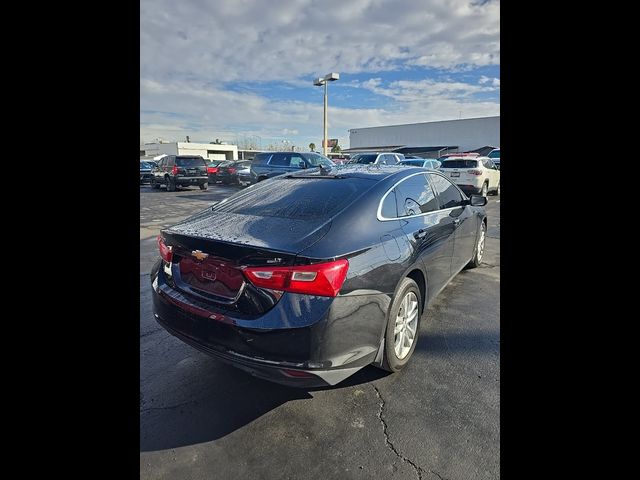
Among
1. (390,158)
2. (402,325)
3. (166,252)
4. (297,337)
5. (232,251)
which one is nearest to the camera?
(297,337)

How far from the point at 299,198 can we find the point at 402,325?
129 centimetres

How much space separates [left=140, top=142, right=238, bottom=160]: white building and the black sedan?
65.3 m

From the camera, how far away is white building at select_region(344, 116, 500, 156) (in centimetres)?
4872

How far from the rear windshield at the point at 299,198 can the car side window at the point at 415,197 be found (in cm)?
31

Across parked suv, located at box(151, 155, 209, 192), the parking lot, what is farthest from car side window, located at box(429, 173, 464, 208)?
parked suv, located at box(151, 155, 209, 192)

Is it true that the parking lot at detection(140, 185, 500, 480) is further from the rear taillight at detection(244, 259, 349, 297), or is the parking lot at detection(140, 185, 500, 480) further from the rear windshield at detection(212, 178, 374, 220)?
the rear windshield at detection(212, 178, 374, 220)

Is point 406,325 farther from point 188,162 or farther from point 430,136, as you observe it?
point 430,136

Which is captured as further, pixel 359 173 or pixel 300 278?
pixel 359 173

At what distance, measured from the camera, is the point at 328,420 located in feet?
7.51

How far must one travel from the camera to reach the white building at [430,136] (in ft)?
160

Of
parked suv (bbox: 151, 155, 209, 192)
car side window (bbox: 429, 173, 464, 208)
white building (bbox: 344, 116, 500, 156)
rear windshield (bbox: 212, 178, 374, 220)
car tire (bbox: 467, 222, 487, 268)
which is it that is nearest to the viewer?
rear windshield (bbox: 212, 178, 374, 220)

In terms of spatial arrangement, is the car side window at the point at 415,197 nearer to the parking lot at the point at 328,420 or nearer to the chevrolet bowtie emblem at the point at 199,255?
the parking lot at the point at 328,420

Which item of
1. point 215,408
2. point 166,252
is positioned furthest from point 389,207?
point 215,408
